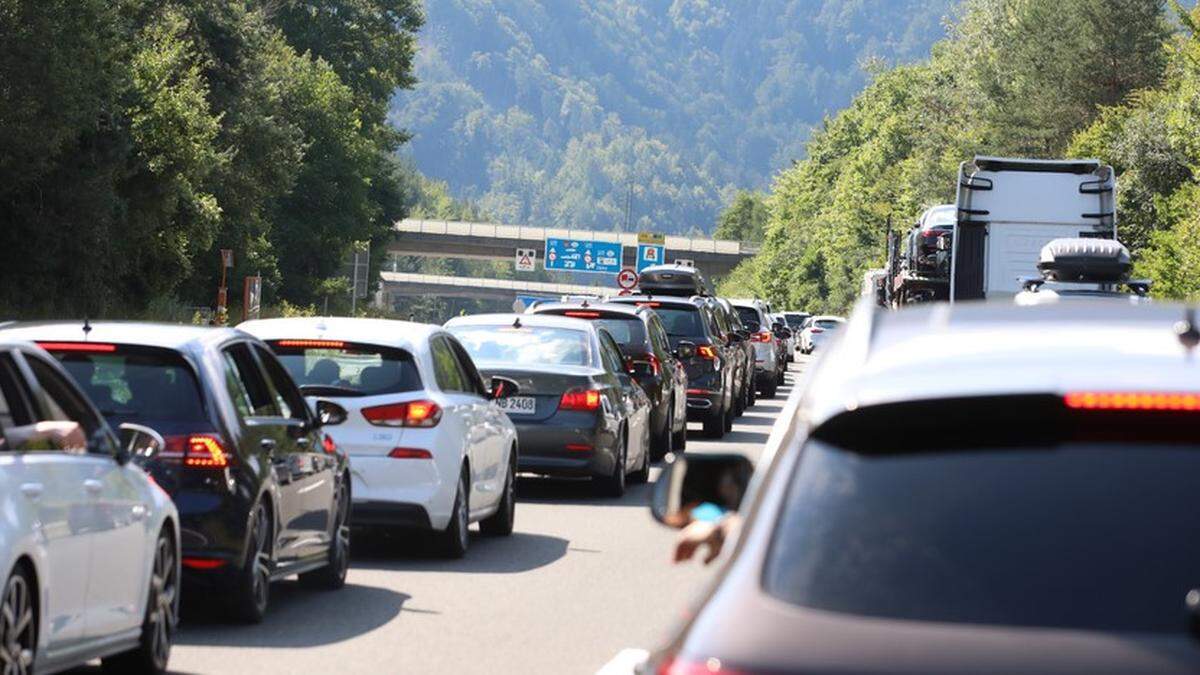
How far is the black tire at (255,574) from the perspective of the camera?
11195 millimetres

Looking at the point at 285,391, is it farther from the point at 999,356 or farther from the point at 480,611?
the point at 999,356

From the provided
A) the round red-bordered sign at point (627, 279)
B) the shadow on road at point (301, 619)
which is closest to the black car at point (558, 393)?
the shadow on road at point (301, 619)

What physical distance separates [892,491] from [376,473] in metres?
10.8

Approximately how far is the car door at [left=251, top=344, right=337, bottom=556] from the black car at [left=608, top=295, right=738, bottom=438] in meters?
17.5

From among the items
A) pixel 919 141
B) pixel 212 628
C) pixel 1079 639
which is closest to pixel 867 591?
pixel 1079 639

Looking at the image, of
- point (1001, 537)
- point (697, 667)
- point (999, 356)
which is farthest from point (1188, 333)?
point (697, 667)

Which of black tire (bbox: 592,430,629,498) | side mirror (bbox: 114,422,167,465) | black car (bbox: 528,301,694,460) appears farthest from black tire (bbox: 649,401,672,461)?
side mirror (bbox: 114,422,167,465)

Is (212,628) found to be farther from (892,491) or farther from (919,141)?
(919,141)

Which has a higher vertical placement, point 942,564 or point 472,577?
point 942,564

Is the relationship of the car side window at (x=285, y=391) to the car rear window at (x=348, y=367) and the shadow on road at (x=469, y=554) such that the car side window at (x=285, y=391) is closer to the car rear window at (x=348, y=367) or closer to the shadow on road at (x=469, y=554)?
the shadow on road at (x=469, y=554)

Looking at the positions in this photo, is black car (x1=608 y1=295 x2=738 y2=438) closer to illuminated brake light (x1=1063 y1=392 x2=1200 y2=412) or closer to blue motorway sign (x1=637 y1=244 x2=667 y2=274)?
illuminated brake light (x1=1063 y1=392 x2=1200 y2=412)

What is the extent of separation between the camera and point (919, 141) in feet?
368

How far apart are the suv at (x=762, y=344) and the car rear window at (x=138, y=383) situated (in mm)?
35182

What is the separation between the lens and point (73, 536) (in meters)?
8.45
